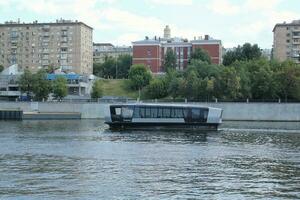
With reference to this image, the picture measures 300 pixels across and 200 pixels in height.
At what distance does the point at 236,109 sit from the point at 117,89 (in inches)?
2268

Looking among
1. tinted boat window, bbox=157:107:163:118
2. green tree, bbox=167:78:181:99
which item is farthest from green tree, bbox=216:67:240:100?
tinted boat window, bbox=157:107:163:118

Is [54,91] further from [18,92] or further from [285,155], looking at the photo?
[285,155]

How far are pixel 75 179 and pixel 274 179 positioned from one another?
12914 millimetres

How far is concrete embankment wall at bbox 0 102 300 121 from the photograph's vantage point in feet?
407

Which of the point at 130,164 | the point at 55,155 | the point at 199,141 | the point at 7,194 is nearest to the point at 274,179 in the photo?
the point at 130,164

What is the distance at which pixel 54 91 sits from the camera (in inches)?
6093

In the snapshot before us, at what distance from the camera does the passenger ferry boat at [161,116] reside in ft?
293

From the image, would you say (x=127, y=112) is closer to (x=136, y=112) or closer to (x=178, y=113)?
(x=136, y=112)

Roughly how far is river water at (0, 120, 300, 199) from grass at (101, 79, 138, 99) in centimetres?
10369

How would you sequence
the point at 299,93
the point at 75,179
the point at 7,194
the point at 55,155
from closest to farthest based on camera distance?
the point at 7,194 < the point at 75,179 < the point at 55,155 < the point at 299,93

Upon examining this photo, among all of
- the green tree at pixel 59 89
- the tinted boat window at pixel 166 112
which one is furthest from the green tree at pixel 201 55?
the tinted boat window at pixel 166 112

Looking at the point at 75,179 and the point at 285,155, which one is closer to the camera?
the point at 75,179

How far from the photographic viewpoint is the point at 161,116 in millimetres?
90562

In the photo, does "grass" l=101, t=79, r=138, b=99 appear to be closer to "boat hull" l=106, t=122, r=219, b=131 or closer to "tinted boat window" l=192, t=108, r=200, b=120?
"boat hull" l=106, t=122, r=219, b=131
